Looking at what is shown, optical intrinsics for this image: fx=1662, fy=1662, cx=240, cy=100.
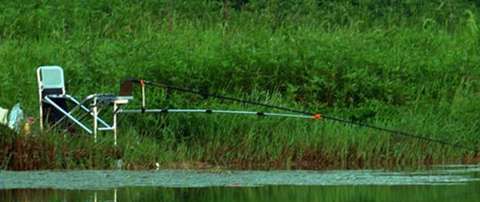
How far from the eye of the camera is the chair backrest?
16.7 metres

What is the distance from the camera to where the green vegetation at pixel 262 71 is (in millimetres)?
16781

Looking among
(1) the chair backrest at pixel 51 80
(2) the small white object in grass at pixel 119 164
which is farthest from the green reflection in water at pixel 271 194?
(1) the chair backrest at pixel 51 80

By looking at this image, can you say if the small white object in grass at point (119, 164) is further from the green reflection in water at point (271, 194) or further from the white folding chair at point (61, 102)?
the green reflection in water at point (271, 194)

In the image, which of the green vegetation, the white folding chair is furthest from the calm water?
the white folding chair

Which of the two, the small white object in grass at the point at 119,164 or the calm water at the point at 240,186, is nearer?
the calm water at the point at 240,186

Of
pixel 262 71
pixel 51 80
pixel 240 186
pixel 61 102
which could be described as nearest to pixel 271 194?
pixel 240 186

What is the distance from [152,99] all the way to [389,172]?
2.89 meters

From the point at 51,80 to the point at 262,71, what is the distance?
123 inches

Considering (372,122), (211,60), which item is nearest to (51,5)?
(211,60)

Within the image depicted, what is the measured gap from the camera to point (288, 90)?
1870cm

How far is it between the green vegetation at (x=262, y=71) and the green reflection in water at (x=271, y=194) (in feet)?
5.29

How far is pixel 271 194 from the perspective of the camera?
14.1m

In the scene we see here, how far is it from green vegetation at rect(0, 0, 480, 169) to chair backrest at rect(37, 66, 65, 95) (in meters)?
0.45

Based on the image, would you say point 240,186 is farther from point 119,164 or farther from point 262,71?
→ point 262,71
